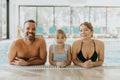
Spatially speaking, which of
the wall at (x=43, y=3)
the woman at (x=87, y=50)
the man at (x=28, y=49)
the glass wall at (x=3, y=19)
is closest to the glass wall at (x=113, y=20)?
the wall at (x=43, y=3)

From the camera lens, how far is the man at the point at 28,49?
8.54ft

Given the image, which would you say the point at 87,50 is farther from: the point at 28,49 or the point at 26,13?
the point at 26,13

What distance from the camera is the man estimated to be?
2.60 meters

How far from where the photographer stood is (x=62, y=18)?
51.9 ft

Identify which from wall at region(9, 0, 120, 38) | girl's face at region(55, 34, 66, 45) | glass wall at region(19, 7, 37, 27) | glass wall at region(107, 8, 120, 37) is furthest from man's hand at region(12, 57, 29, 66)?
glass wall at region(107, 8, 120, 37)

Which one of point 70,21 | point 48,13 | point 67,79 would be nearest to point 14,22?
point 48,13

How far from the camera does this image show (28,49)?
2.66 meters

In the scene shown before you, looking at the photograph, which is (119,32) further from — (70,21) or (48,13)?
(48,13)

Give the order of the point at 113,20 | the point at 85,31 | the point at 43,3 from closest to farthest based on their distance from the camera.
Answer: the point at 85,31 < the point at 43,3 < the point at 113,20

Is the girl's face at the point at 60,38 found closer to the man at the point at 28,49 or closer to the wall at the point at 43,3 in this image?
the man at the point at 28,49

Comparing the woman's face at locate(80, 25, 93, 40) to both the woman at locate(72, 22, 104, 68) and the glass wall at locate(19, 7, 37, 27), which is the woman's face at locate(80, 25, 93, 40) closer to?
the woman at locate(72, 22, 104, 68)

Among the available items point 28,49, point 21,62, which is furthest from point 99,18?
point 21,62

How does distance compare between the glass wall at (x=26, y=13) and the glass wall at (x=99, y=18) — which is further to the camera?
the glass wall at (x=99, y=18)

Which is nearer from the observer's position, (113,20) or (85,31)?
(85,31)
